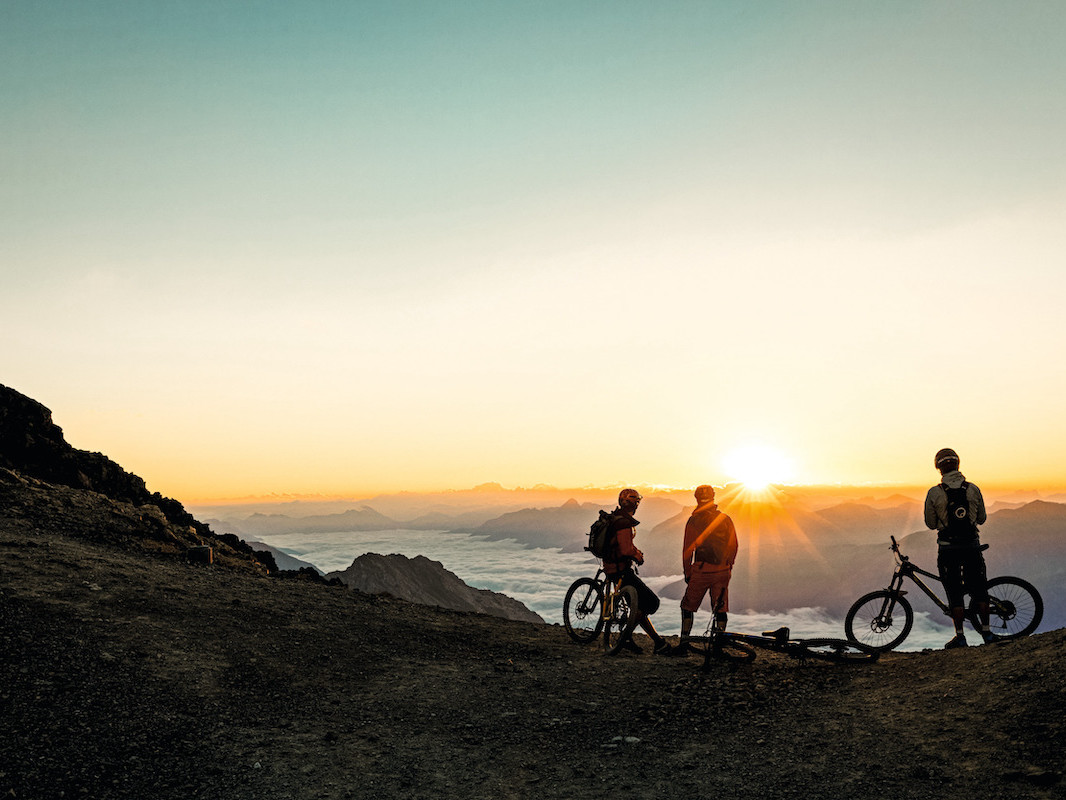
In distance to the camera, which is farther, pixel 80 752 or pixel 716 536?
pixel 716 536

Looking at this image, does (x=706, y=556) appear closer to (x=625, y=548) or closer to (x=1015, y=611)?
(x=625, y=548)

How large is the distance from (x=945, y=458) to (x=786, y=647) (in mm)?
4368

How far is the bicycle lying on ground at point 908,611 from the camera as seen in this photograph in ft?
34.8


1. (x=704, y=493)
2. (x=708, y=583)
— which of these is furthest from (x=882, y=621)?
(x=704, y=493)

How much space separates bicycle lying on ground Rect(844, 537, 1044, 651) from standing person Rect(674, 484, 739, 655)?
2226mm

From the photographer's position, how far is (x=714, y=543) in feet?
37.3

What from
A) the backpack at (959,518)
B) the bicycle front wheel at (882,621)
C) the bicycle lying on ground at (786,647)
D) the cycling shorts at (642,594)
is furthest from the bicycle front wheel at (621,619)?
the backpack at (959,518)

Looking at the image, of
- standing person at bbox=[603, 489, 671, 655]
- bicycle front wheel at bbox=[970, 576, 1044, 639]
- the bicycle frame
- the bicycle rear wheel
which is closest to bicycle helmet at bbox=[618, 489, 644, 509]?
standing person at bbox=[603, 489, 671, 655]

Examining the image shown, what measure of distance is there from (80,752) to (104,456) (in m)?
17.4

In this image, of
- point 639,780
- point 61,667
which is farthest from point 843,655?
point 61,667

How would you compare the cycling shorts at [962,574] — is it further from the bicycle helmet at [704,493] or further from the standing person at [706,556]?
the bicycle helmet at [704,493]

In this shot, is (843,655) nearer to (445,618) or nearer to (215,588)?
(445,618)

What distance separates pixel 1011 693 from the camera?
7.30 m

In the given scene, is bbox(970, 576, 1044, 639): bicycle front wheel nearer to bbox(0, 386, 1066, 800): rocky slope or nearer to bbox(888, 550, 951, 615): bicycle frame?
bbox(888, 550, 951, 615): bicycle frame
